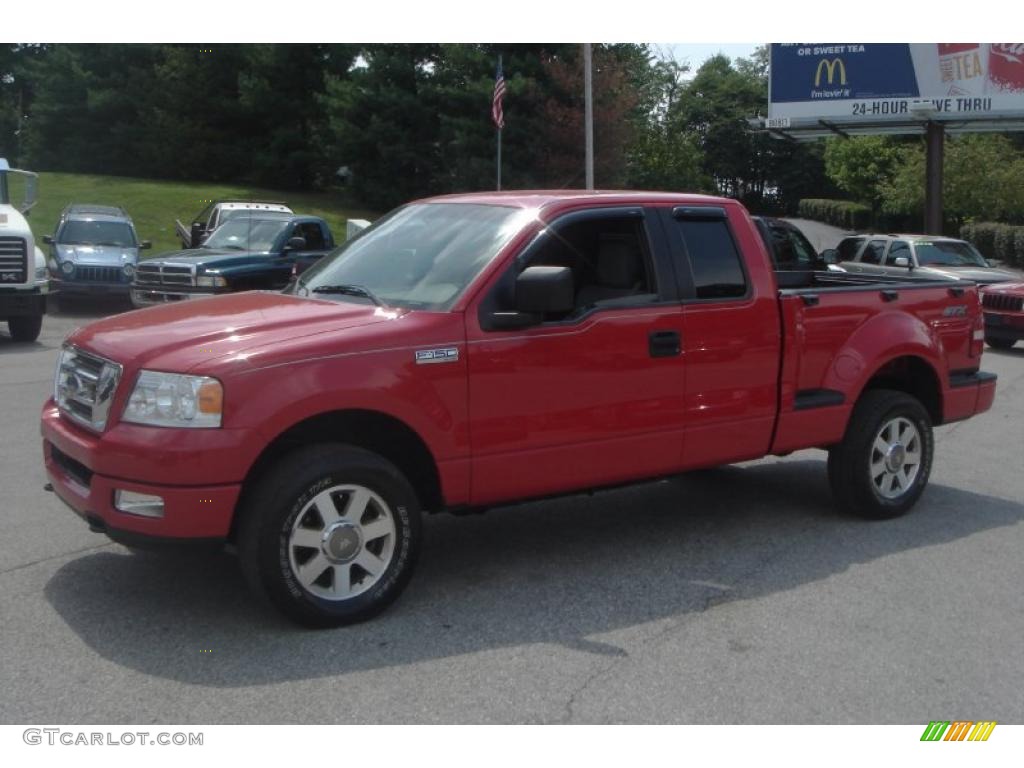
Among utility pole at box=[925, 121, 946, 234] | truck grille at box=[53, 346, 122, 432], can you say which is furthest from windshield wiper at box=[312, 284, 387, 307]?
utility pole at box=[925, 121, 946, 234]

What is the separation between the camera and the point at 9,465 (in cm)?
785

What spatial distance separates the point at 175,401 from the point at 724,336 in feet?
9.46

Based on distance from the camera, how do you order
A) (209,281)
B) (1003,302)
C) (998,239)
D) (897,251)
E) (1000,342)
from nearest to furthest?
(1003,302) → (1000,342) → (209,281) → (897,251) → (998,239)

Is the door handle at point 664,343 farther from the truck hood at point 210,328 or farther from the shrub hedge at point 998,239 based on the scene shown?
the shrub hedge at point 998,239

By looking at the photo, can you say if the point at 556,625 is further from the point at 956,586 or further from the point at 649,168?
the point at 649,168

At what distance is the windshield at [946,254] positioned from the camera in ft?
63.7

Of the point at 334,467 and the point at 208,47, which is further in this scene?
the point at 208,47

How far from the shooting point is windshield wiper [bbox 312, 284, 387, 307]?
217 inches

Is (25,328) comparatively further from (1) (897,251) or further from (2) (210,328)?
(1) (897,251)

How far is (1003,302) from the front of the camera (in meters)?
16.2

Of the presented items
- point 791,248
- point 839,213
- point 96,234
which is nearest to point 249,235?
point 96,234

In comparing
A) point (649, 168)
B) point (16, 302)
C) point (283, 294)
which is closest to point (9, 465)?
point (283, 294)

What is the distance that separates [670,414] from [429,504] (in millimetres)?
1362
